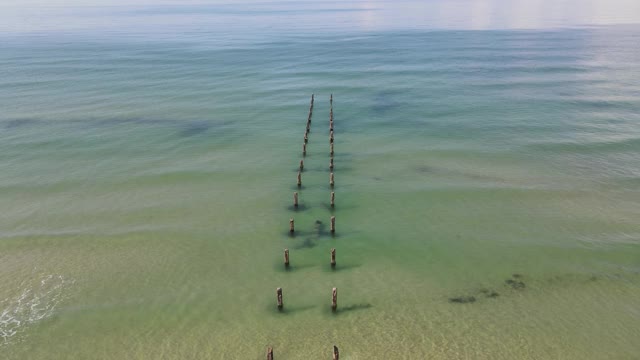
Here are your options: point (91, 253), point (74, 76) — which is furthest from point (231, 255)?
point (74, 76)

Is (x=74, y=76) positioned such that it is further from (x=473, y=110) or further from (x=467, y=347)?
(x=467, y=347)

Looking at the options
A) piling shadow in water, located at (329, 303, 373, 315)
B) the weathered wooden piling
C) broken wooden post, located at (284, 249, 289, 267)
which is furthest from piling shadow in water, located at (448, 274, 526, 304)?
broken wooden post, located at (284, 249, 289, 267)

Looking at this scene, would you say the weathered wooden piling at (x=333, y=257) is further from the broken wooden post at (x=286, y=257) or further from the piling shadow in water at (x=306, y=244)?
the broken wooden post at (x=286, y=257)

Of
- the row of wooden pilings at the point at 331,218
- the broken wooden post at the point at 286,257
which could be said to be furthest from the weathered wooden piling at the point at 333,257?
the broken wooden post at the point at 286,257

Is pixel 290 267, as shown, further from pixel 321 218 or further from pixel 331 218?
A: pixel 321 218

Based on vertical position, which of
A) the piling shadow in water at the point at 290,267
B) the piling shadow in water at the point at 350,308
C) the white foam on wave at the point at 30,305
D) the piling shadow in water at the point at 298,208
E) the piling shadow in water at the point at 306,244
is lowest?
the piling shadow in water at the point at 350,308

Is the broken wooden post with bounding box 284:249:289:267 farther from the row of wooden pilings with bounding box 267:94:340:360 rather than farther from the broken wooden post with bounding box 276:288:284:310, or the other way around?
the broken wooden post with bounding box 276:288:284:310

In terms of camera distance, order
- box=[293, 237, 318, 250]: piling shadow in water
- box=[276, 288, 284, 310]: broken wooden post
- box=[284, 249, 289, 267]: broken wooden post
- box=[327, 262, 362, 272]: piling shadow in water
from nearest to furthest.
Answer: box=[276, 288, 284, 310]: broken wooden post, box=[284, 249, 289, 267]: broken wooden post, box=[327, 262, 362, 272]: piling shadow in water, box=[293, 237, 318, 250]: piling shadow in water
